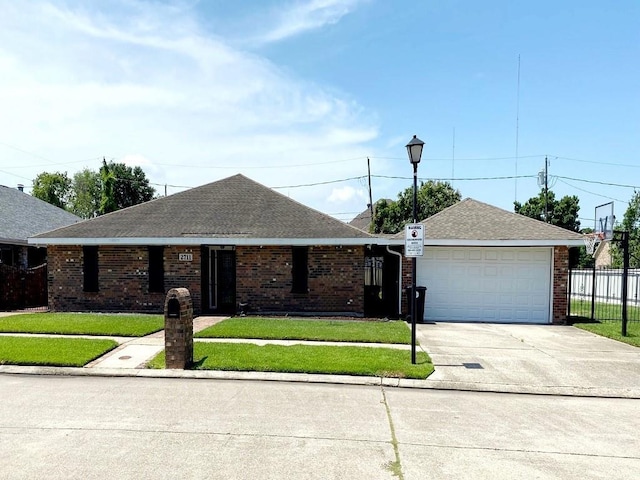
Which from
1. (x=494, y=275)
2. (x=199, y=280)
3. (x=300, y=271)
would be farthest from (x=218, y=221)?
(x=494, y=275)

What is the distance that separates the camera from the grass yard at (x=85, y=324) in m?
10.1

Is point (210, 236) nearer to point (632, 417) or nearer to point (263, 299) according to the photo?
point (263, 299)

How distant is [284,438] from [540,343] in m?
7.70

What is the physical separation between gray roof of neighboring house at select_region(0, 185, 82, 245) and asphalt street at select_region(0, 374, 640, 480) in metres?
13.2

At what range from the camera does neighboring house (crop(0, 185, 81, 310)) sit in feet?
47.7

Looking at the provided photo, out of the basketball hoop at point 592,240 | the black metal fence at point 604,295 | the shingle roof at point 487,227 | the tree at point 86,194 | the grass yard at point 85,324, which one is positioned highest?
the tree at point 86,194

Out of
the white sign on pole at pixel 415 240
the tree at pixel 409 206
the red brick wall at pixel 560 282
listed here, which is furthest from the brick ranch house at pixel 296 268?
the tree at pixel 409 206

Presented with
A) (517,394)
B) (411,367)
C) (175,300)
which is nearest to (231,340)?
(175,300)

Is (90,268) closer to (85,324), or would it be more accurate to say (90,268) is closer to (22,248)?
(85,324)

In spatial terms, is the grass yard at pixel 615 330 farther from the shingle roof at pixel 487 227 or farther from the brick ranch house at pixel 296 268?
the shingle roof at pixel 487 227

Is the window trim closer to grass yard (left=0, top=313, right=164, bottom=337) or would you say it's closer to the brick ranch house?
the brick ranch house

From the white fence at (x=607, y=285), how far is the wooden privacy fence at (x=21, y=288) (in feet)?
69.8

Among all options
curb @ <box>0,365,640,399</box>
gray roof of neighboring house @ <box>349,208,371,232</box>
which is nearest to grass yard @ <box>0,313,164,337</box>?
curb @ <box>0,365,640,399</box>

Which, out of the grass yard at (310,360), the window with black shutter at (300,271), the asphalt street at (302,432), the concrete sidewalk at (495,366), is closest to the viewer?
the asphalt street at (302,432)
